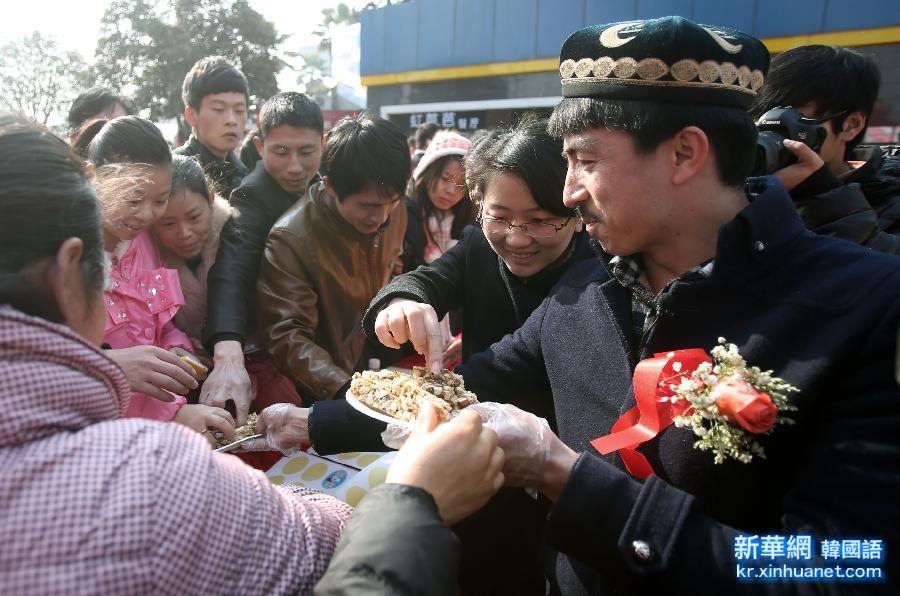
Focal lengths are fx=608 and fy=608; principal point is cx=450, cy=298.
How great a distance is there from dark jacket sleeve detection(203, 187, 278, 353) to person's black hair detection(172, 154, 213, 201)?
0.23 metres

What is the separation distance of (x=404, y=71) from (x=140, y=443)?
51.5ft

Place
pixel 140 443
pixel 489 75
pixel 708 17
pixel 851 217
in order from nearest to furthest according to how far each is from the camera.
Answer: pixel 140 443 → pixel 851 217 → pixel 708 17 → pixel 489 75

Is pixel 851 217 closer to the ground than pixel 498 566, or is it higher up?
higher up

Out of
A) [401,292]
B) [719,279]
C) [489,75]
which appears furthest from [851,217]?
[489,75]

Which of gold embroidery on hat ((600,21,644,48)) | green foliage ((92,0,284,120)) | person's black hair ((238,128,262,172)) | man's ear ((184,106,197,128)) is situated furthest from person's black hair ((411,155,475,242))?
green foliage ((92,0,284,120))

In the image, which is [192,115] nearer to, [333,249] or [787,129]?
[333,249]

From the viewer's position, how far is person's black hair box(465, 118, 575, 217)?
93.2 inches

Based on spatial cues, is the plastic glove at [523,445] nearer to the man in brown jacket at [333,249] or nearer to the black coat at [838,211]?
the man in brown jacket at [333,249]

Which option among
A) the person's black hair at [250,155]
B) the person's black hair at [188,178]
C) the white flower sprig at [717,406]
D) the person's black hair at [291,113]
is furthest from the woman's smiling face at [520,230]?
the person's black hair at [250,155]

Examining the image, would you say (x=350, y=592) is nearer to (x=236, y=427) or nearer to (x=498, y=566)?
(x=236, y=427)

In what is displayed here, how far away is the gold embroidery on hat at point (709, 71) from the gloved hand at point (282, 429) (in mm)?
1680

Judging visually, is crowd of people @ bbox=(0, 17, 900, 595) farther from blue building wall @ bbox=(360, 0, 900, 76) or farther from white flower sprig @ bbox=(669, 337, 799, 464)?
blue building wall @ bbox=(360, 0, 900, 76)

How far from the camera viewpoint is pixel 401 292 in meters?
2.46

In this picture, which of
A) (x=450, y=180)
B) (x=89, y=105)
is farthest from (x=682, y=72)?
(x=89, y=105)
